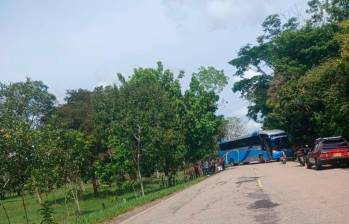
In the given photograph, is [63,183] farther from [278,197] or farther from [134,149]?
[278,197]

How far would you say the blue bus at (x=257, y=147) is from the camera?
2172 inches

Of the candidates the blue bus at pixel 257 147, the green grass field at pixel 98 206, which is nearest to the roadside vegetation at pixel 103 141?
the green grass field at pixel 98 206

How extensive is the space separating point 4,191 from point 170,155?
999 inches

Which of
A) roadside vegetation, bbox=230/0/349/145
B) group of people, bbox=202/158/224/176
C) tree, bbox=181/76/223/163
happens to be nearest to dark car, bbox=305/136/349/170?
roadside vegetation, bbox=230/0/349/145

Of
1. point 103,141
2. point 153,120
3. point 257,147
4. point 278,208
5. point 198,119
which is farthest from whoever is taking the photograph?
point 257,147

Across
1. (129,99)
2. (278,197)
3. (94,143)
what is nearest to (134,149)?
(129,99)

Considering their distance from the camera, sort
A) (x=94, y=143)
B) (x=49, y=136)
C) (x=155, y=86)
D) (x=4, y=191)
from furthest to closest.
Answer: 1. (x=94, y=143)
2. (x=155, y=86)
3. (x=49, y=136)
4. (x=4, y=191)

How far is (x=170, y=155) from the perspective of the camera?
45656 mm

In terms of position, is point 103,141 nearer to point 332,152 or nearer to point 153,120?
point 153,120

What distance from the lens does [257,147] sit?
58.6 metres

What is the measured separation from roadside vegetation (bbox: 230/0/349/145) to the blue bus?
11.3 feet

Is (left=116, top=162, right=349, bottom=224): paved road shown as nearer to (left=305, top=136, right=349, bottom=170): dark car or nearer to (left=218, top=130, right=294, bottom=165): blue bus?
(left=305, top=136, right=349, bottom=170): dark car

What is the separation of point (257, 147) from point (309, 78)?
1874 cm

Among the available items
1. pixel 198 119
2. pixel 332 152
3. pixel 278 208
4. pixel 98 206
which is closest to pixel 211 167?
pixel 198 119
